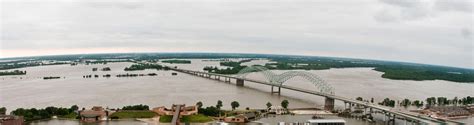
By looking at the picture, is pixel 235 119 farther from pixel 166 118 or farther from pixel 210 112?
pixel 166 118

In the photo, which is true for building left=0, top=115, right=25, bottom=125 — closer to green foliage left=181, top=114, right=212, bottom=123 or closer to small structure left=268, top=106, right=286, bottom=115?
green foliage left=181, top=114, right=212, bottom=123

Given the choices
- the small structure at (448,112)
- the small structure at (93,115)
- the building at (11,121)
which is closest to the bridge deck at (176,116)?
the small structure at (93,115)

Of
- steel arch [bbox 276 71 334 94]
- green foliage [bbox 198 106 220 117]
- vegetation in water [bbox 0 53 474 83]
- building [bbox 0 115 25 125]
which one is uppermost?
steel arch [bbox 276 71 334 94]

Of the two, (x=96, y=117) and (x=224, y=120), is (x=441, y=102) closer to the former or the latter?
(x=224, y=120)

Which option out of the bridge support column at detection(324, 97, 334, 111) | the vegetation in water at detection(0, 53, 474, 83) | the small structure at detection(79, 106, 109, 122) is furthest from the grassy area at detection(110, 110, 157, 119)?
the vegetation in water at detection(0, 53, 474, 83)

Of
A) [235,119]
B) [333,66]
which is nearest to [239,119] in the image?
[235,119]

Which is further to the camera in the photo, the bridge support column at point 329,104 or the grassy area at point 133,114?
the bridge support column at point 329,104

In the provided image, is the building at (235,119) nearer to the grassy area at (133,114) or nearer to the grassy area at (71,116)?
the grassy area at (133,114)

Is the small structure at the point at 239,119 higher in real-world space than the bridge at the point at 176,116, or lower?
lower
